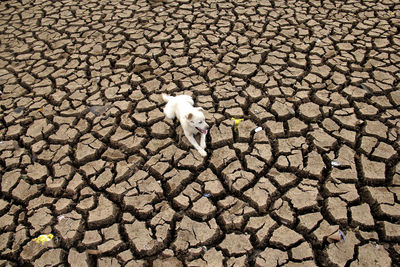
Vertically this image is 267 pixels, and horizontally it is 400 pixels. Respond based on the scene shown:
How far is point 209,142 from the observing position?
3297 mm

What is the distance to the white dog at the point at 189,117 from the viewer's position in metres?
2.96

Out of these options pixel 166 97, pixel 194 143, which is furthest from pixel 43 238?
pixel 166 97

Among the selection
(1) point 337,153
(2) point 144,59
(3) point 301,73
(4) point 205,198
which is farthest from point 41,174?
(3) point 301,73

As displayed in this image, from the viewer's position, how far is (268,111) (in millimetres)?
3615

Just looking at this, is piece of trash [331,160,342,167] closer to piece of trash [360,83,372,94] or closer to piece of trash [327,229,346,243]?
piece of trash [327,229,346,243]

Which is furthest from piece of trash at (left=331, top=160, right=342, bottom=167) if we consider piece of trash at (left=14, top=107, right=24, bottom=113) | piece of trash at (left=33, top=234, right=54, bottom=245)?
piece of trash at (left=14, top=107, right=24, bottom=113)

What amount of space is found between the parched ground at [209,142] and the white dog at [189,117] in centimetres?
13

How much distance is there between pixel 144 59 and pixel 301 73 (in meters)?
2.28

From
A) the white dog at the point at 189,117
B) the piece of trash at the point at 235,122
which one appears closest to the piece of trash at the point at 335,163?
the piece of trash at the point at 235,122

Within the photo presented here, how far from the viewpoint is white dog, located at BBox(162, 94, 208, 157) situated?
9.72ft

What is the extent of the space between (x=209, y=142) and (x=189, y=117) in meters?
0.50

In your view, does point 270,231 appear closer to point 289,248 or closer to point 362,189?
point 289,248

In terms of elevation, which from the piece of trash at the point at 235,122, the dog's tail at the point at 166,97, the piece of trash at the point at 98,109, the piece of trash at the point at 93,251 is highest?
the dog's tail at the point at 166,97

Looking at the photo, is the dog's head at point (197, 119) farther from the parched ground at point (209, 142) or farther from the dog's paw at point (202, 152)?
the parched ground at point (209, 142)
